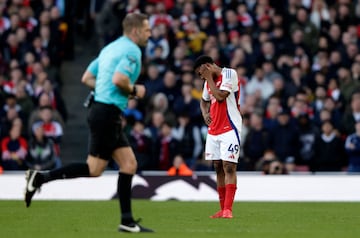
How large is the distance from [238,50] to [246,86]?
859mm

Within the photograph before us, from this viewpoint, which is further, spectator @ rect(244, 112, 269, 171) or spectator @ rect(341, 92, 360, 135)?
spectator @ rect(341, 92, 360, 135)

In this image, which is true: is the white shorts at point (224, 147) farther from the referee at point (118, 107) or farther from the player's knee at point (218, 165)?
the referee at point (118, 107)

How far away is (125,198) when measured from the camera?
12.4m

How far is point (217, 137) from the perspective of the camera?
1562 centimetres

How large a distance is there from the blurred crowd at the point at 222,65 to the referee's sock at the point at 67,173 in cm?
949

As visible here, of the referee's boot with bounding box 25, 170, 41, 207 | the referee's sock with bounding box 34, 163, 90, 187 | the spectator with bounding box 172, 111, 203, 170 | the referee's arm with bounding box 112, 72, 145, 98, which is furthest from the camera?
the spectator with bounding box 172, 111, 203, 170

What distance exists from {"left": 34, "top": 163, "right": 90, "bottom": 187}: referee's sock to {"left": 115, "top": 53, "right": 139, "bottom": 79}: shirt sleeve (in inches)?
48.5

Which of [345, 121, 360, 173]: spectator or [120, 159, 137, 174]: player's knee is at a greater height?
[120, 159, 137, 174]: player's knee

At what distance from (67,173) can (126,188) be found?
0.87 m

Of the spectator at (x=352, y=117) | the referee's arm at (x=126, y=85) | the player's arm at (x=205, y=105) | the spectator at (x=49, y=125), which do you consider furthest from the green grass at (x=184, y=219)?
the spectator at (x=49, y=125)

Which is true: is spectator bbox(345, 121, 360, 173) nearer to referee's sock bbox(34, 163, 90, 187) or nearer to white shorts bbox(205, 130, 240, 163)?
white shorts bbox(205, 130, 240, 163)

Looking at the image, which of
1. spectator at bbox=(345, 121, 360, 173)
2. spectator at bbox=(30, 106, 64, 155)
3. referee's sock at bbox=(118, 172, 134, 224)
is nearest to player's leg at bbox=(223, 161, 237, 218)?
referee's sock at bbox=(118, 172, 134, 224)

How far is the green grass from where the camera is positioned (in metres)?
12.6

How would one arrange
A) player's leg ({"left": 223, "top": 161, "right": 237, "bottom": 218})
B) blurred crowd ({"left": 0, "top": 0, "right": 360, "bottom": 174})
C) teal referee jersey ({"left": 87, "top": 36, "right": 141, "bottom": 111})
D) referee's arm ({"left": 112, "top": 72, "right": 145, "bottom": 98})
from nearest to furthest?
referee's arm ({"left": 112, "top": 72, "right": 145, "bottom": 98}) < teal referee jersey ({"left": 87, "top": 36, "right": 141, "bottom": 111}) < player's leg ({"left": 223, "top": 161, "right": 237, "bottom": 218}) < blurred crowd ({"left": 0, "top": 0, "right": 360, "bottom": 174})
